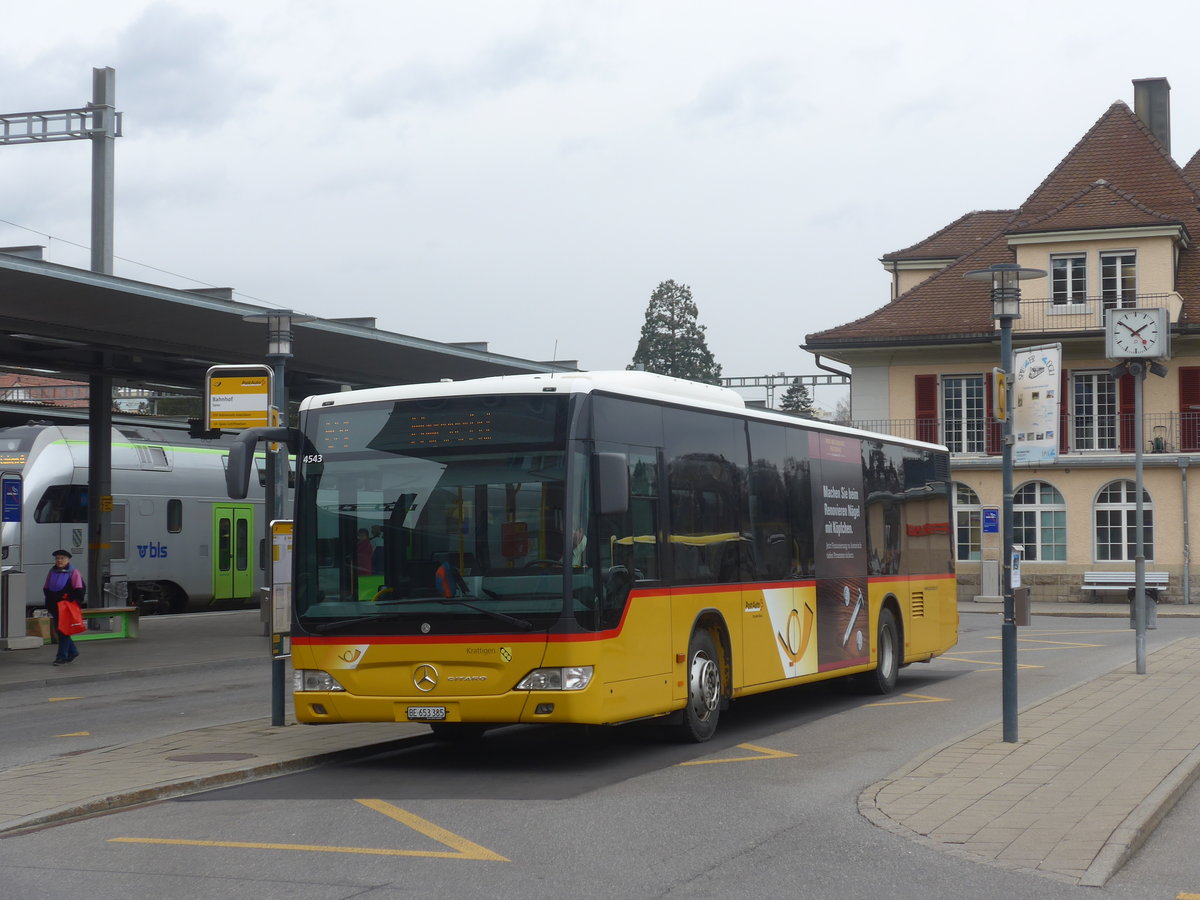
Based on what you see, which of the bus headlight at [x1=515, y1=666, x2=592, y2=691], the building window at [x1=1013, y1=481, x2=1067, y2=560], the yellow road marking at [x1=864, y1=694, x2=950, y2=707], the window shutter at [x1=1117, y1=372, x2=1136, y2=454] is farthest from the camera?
the building window at [x1=1013, y1=481, x2=1067, y2=560]

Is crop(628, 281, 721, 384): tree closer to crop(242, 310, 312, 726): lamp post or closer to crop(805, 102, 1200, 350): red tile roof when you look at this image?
crop(805, 102, 1200, 350): red tile roof

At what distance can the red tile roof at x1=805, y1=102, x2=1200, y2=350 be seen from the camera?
4491 cm

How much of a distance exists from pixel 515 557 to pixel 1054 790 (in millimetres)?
3899

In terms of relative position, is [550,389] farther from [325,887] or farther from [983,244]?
[983,244]

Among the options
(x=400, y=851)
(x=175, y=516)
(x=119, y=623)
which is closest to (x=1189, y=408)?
(x=175, y=516)

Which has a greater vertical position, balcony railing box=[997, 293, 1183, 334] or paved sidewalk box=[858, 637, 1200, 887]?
Result: balcony railing box=[997, 293, 1183, 334]

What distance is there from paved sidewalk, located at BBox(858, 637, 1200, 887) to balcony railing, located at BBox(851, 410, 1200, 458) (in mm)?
30775

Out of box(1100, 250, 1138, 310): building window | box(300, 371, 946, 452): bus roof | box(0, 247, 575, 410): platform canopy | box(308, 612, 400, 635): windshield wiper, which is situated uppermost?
box(1100, 250, 1138, 310): building window

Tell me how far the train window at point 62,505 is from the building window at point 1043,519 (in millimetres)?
25453

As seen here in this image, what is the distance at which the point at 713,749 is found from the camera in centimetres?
1248

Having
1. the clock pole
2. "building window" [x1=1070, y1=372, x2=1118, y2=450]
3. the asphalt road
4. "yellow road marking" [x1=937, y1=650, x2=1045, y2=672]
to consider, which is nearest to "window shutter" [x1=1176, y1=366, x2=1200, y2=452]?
"building window" [x1=1070, y1=372, x2=1118, y2=450]

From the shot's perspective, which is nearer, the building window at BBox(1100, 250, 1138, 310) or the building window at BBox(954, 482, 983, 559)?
the building window at BBox(1100, 250, 1138, 310)

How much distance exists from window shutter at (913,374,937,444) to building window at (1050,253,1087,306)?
4.39m

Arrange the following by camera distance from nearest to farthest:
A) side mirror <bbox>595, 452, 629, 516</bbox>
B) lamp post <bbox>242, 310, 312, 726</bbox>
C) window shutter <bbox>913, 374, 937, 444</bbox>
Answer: side mirror <bbox>595, 452, 629, 516</bbox>
lamp post <bbox>242, 310, 312, 726</bbox>
window shutter <bbox>913, 374, 937, 444</bbox>
